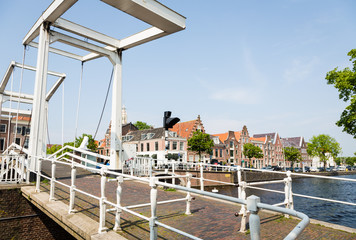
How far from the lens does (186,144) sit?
151 ft

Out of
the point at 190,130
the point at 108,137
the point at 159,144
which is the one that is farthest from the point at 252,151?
the point at 108,137

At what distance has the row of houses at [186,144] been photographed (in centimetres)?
4444

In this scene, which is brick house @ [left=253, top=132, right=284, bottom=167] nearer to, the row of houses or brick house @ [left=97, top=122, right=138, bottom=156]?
the row of houses

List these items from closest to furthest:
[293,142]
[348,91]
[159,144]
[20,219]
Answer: [20,219] < [348,91] < [159,144] < [293,142]

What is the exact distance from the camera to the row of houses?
44.4m

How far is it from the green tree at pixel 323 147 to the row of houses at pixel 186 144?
9036 millimetres

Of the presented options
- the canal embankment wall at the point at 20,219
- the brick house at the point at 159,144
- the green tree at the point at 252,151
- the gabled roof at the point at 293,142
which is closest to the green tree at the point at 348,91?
the canal embankment wall at the point at 20,219

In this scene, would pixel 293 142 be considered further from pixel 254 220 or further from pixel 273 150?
pixel 254 220

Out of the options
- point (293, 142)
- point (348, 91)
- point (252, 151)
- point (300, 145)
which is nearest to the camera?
point (348, 91)

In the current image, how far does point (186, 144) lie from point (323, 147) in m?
40.9

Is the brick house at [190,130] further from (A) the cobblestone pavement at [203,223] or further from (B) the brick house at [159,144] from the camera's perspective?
(A) the cobblestone pavement at [203,223]

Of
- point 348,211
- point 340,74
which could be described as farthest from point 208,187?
point 340,74

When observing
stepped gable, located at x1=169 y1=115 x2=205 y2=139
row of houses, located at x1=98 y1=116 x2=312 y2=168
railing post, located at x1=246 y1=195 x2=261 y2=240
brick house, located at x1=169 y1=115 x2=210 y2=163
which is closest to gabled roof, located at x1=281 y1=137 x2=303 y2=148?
row of houses, located at x1=98 y1=116 x2=312 y2=168

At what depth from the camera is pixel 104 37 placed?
389 inches
